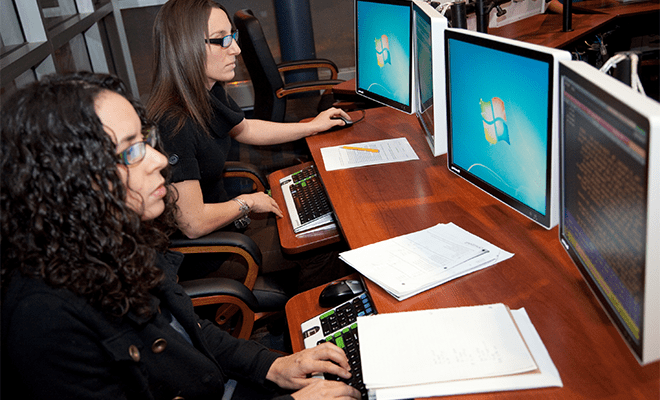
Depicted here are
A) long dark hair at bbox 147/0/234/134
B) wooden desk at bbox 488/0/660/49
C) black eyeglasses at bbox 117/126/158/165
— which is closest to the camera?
black eyeglasses at bbox 117/126/158/165

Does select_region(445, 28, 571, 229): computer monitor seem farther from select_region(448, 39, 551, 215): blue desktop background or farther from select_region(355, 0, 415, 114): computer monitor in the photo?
select_region(355, 0, 415, 114): computer monitor

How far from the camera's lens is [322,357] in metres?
1.12

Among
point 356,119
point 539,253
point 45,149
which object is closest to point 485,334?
point 539,253

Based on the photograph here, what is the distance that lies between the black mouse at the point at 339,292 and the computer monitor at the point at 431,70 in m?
0.64

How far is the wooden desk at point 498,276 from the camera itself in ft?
2.79

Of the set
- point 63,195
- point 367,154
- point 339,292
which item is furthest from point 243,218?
point 63,195

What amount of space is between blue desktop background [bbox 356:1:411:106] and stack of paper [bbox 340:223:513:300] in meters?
0.87

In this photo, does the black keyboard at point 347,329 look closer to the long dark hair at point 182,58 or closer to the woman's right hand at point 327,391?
the woman's right hand at point 327,391

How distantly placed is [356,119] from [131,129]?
1.47 metres

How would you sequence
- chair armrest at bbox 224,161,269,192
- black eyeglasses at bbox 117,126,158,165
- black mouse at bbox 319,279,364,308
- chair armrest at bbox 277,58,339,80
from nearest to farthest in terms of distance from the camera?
black eyeglasses at bbox 117,126,158,165, black mouse at bbox 319,279,364,308, chair armrest at bbox 224,161,269,192, chair armrest at bbox 277,58,339,80

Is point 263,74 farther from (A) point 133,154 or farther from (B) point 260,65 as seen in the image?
(A) point 133,154

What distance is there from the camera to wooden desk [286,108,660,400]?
33.5 inches

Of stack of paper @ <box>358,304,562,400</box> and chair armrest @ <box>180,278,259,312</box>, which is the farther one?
chair armrest @ <box>180,278,259,312</box>

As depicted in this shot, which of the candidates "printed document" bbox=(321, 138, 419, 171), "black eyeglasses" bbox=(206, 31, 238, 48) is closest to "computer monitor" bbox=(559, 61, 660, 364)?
"printed document" bbox=(321, 138, 419, 171)
